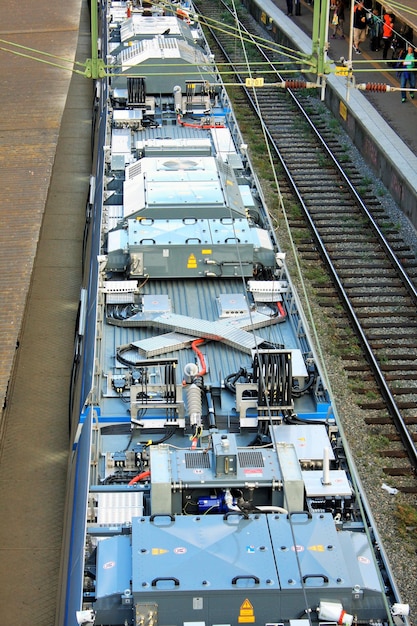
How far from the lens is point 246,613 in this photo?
1120 centimetres

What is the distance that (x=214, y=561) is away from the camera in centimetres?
1150

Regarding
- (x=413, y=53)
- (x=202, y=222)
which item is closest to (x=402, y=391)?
(x=202, y=222)

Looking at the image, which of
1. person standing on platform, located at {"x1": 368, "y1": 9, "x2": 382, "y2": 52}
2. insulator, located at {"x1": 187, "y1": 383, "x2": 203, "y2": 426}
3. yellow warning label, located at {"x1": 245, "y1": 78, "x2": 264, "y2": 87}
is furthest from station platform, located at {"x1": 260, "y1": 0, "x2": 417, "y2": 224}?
insulator, located at {"x1": 187, "y1": 383, "x2": 203, "y2": 426}

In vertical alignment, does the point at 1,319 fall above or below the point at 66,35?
below

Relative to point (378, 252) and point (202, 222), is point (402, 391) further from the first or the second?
point (378, 252)

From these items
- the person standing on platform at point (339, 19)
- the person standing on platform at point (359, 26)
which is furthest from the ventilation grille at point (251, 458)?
the person standing on platform at point (339, 19)

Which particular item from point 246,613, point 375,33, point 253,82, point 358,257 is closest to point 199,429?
point 246,613

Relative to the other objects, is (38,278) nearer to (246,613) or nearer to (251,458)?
(251,458)

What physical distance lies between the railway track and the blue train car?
2.86 meters

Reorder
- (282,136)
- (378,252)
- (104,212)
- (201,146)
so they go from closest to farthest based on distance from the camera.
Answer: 1. (104,212)
2. (201,146)
3. (378,252)
4. (282,136)

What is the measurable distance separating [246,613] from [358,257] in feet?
52.3

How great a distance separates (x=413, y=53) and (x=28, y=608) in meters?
25.8

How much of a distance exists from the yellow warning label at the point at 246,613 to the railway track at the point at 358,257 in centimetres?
726

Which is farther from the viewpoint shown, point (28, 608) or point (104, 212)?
point (104, 212)
